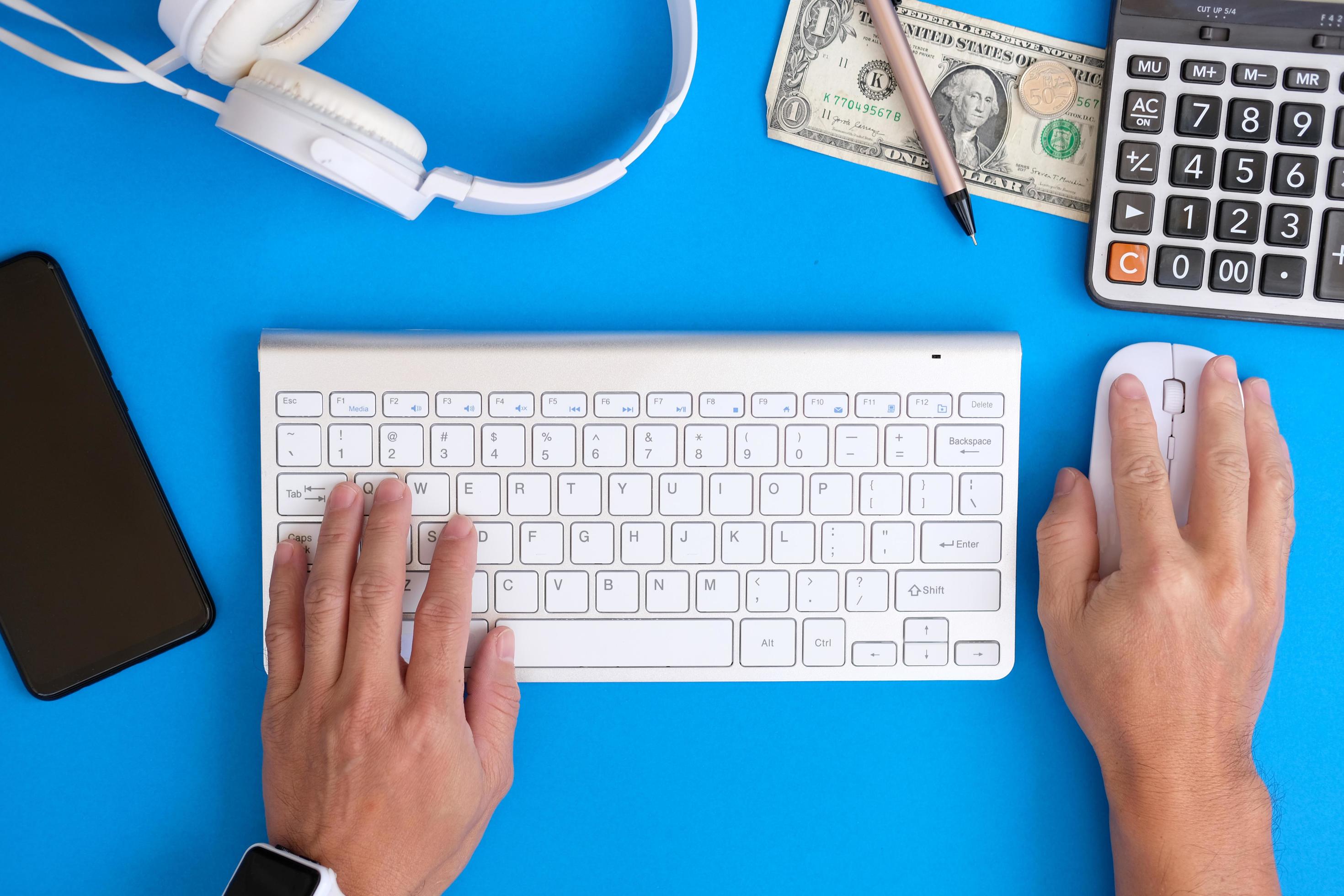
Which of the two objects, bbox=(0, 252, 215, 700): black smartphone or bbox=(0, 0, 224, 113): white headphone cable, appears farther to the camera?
bbox=(0, 252, 215, 700): black smartphone

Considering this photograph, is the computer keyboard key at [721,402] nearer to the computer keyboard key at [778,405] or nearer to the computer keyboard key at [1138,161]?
the computer keyboard key at [778,405]

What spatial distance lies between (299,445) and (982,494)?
540 millimetres

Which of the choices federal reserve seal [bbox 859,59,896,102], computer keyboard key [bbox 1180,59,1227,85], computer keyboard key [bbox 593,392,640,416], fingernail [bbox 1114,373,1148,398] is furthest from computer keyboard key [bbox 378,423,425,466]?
computer keyboard key [bbox 1180,59,1227,85]

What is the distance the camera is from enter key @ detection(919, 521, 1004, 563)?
2.03 feet

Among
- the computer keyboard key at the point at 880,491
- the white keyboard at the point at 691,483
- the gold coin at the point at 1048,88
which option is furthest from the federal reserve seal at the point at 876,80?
the computer keyboard key at the point at 880,491

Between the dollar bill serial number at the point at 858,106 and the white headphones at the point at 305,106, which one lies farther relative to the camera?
the dollar bill serial number at the point at 858,106

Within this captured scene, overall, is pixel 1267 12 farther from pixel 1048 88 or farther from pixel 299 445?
pixel 299 445

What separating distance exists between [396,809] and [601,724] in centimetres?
17

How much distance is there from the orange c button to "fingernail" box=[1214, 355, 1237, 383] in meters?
0.09

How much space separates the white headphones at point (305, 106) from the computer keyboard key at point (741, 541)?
0.28 meters

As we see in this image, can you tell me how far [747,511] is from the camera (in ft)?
2.03

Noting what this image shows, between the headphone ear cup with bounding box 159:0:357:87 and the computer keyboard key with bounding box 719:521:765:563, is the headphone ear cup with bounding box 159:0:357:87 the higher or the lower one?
the higher one

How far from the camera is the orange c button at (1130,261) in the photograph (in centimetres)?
62

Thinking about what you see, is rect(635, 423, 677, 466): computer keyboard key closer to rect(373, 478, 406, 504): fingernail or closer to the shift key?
rect(373, 478, 406, 504): fingernail
